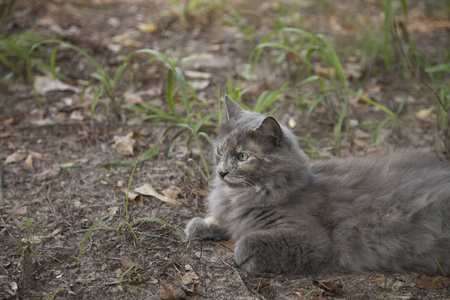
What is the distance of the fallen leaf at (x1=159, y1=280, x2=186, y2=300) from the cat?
0.40 m

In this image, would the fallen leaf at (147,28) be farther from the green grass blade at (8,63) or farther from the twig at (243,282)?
the twig at (243,282)

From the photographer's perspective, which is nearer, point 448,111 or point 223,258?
point 223,258

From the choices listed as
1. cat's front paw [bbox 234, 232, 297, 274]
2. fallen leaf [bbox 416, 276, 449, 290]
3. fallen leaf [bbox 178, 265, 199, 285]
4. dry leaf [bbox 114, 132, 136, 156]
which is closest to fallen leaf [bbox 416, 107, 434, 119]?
fallen leaf [bbox 416, 276, 449, 290]

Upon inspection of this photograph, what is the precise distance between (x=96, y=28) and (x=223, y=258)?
426 centimetres

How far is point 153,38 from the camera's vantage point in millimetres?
5543

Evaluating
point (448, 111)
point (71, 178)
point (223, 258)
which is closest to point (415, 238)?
point (223, 258)

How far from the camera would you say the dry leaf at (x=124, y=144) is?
3.51 meters

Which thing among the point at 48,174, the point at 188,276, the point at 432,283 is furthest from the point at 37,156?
the point at 432,283

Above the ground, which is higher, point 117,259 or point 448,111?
point 448,111

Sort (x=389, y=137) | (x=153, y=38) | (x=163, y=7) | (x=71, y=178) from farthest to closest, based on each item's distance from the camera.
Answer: (x=163, y=7)
(x=153, y=38)
(x=389, y=137)
(x=71, y=178)

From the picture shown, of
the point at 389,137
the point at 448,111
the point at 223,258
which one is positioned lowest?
the point at 223,258

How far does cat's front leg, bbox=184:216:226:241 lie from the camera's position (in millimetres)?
2627

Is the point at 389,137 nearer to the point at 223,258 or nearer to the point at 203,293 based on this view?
the point at 223,258

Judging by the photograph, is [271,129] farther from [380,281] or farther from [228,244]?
[380,281]
